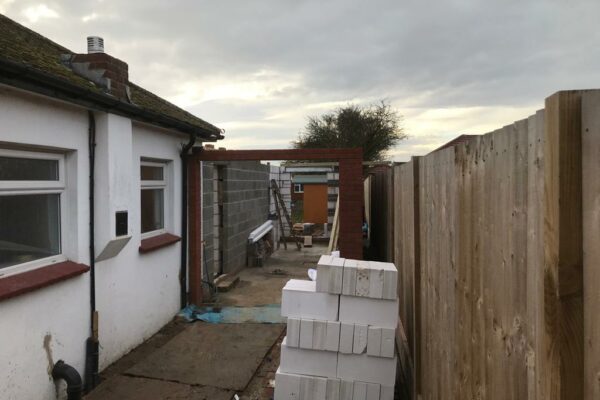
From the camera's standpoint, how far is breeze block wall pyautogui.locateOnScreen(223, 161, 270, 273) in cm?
998

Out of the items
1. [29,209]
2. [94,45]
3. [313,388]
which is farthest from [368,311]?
[94,45]

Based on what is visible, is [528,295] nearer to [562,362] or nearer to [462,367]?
[562,362]

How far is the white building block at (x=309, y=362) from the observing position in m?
3.72

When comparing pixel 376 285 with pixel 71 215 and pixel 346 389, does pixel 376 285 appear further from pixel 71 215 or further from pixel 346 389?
pixel 71 215

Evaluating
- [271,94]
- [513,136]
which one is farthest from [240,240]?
[513,136]

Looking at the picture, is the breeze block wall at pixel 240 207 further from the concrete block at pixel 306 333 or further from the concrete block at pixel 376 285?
the concrete block at pixel 376 285

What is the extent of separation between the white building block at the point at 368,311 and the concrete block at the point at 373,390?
0.50 m

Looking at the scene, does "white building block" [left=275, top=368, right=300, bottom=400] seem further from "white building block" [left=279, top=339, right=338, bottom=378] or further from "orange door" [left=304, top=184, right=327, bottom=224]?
"orange door" [left=304, top=184, right=327, bottom=224]

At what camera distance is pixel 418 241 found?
11.2ft

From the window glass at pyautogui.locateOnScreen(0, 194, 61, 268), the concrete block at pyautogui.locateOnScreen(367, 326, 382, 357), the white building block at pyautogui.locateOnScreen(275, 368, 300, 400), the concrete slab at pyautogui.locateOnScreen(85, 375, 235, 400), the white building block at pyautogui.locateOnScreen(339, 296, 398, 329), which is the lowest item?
the concrete slab at pyautogui.locateOnScreen(85, 375, 235, 400)

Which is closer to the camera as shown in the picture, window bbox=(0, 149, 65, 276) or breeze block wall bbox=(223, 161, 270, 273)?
window bbox=(0, 149, 65, 276)

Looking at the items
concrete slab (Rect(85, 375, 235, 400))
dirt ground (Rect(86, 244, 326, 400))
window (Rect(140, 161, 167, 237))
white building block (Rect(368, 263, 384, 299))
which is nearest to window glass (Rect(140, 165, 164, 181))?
window (Rect(140, 161, 167, 237))

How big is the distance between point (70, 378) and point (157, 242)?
8.27 ft

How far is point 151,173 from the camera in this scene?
6527 millimetres
